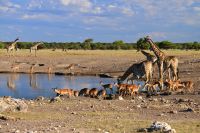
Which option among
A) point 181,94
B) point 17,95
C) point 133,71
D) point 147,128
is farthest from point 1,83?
point 147,128

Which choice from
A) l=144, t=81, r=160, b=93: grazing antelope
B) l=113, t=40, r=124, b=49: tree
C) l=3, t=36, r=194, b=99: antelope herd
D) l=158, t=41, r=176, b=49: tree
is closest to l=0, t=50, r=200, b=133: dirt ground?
l=3, t=36, r=194, b=99: antelope herd

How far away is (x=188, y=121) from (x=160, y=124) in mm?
2408

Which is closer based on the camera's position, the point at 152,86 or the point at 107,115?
the point at 107,115

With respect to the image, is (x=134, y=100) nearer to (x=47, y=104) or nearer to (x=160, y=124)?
(x=47, y=104)

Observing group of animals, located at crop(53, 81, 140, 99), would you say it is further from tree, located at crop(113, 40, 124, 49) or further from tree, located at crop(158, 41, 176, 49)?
tree, located at crop(158, 41, 176, 49)

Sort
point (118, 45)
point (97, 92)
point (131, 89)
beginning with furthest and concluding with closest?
1. point (118, 45)
2. point (131, 89)
3. point (97, 92)

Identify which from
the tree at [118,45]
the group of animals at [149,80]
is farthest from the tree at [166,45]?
the group of animals at [149,80]

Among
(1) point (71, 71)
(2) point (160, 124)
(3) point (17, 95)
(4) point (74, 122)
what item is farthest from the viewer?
(1) point (71, 71)

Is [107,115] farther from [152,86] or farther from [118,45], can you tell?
[118,45]

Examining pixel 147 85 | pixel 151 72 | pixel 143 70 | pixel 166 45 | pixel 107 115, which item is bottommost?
pixel 107 115

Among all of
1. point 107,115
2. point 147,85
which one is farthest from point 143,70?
point 107,115

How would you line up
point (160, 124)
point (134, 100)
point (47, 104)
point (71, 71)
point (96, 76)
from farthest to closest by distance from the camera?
point (71, 71) → point (96, 76) → point (134, 100) → point (47, 104) → point (160, 124)

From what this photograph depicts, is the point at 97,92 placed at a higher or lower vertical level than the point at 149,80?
lower

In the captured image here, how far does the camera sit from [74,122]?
15.3 meters
